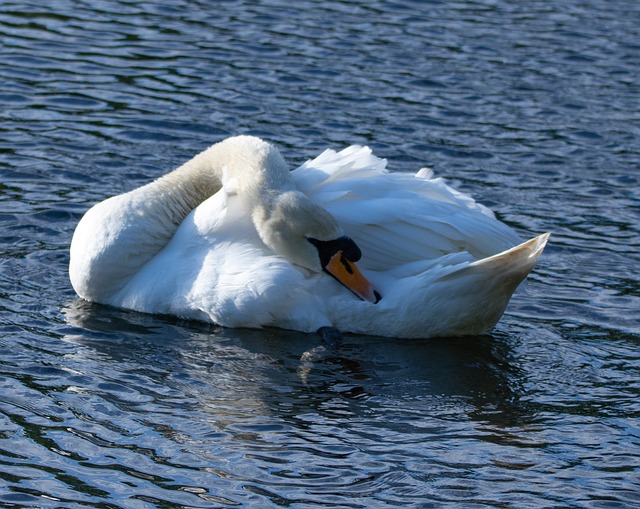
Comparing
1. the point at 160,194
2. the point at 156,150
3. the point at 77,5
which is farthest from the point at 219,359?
the point at 77,5

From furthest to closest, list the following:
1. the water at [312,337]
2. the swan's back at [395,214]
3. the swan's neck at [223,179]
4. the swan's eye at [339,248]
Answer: the swan's neck at [223,179] → the swan's back at [395,214] → the swan's eye at [339,248] → the water at [312,337]

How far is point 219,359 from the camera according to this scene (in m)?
7.36

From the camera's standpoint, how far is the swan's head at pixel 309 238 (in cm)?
769

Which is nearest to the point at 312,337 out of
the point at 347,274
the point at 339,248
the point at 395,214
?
the point at 347,274

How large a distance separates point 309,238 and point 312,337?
1.90ft

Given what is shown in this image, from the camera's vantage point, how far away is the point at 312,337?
25.6 feet

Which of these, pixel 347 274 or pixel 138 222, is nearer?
pixel 347 274

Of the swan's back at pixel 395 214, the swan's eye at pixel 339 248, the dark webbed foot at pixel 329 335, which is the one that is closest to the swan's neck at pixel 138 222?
the swan's back at pixel 395 214

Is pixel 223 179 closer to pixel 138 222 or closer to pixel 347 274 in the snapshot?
pixel 138 222

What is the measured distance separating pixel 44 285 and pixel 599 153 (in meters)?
5.16

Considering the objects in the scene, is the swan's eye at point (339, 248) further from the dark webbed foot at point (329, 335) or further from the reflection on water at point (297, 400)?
the reflection on water at point (297, 400)

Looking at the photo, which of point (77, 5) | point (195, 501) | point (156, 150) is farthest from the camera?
point (77, 5)

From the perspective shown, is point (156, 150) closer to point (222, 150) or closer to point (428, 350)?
point (222, 150)

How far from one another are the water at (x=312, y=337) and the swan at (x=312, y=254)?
0.53 feet
